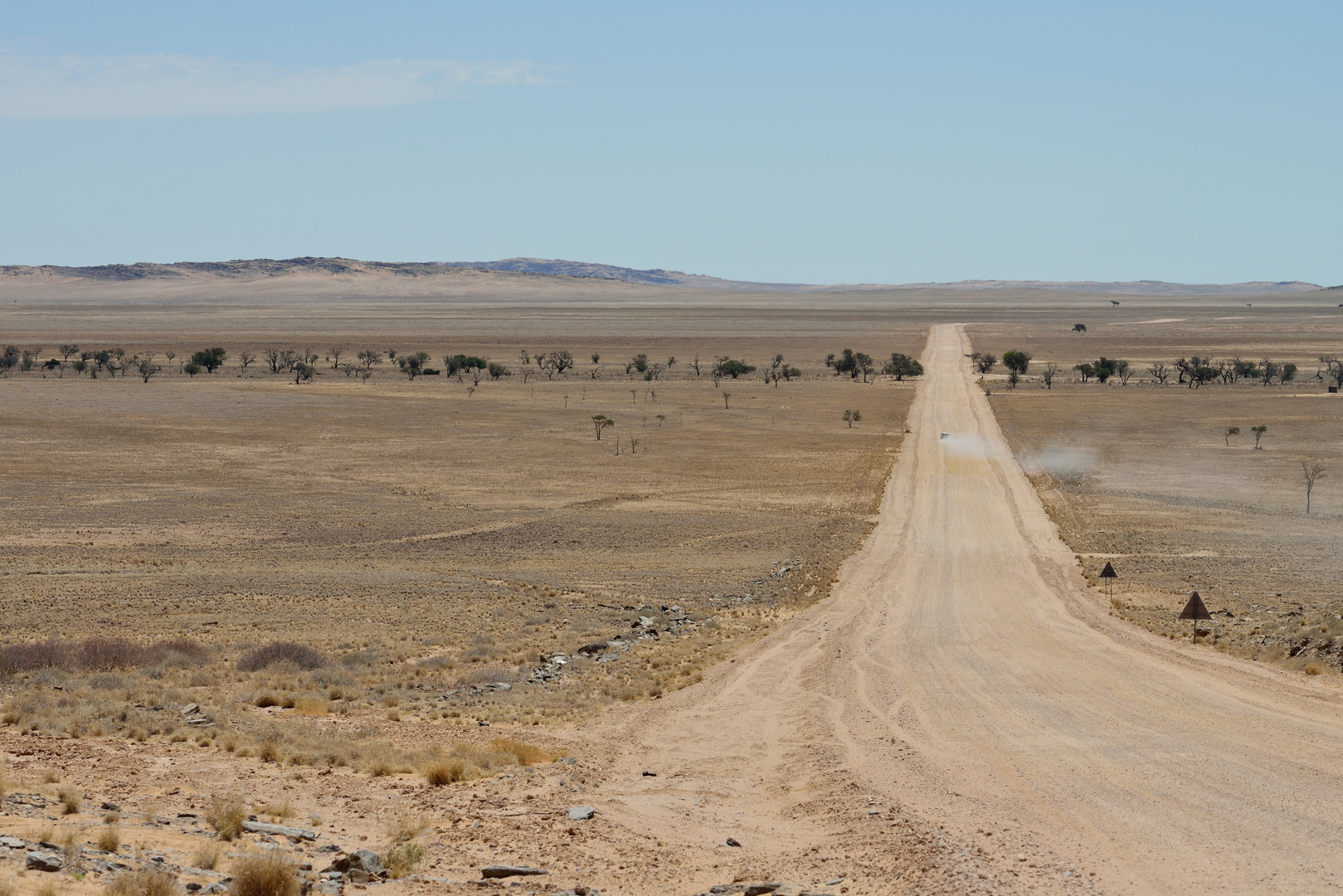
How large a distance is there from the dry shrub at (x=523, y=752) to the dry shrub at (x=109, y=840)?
6132mm

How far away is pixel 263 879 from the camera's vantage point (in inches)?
426

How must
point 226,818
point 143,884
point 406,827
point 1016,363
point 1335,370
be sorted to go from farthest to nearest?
point 1016,363 → point 1335,370 → point 406,827 → point 226,818 → point 143,884

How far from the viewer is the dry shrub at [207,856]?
1166cm

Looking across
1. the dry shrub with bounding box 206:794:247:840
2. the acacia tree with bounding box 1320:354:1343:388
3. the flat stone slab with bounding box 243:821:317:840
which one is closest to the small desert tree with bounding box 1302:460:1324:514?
the flat stone slab with bounding box 243:821:317:840

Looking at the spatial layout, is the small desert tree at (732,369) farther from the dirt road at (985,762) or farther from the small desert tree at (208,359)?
the dirt road at (985,762)

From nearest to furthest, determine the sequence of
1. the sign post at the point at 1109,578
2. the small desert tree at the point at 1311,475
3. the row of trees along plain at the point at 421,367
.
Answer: the sign post at the point at 1109,578, the small desert tree at the point at 1311,475, the row of trees along plain at the point at 421,367

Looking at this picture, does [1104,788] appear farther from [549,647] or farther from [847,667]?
[549,647]

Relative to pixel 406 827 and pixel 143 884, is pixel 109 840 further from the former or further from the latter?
pixel 406 827

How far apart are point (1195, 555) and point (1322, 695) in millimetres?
21384

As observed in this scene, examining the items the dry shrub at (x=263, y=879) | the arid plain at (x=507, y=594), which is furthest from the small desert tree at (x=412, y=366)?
the dry shrub at (x=263, y=879)

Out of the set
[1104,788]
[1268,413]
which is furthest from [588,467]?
[1268,413]

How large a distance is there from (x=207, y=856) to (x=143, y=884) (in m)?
1.26

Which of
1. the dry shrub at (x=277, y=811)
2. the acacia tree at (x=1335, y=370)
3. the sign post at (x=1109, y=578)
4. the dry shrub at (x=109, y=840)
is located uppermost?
the acacia tree at (x=1335, y=370)

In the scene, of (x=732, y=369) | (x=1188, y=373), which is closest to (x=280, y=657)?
(x=732, y=369)
